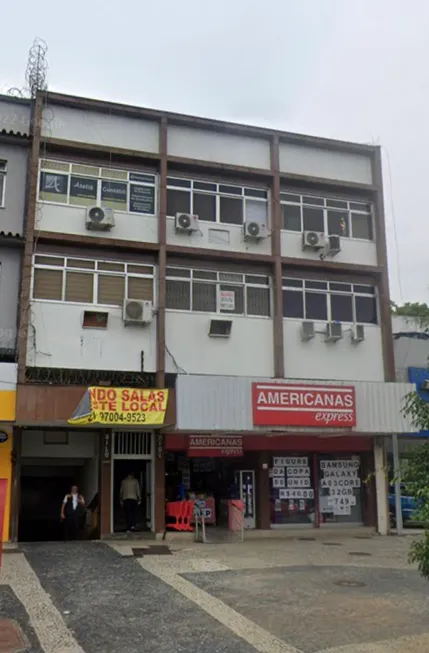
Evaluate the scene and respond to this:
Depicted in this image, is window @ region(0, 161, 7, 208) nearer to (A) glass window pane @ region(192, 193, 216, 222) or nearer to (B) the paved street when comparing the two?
(A) glass window pane @ region(192, 193, 216, 222)

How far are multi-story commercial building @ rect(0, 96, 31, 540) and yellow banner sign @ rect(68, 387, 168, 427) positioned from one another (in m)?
2.00

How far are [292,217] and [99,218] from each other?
616cm

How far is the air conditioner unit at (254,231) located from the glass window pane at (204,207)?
3.44ft

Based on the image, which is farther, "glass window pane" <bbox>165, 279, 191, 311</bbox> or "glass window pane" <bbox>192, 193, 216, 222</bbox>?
"glass window pane" <bbox>192, 193, 216, 222</bbox>

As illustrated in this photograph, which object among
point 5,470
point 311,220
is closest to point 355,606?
point 5,470

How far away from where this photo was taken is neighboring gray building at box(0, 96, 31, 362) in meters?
17.4

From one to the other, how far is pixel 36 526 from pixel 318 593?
50.7 feet

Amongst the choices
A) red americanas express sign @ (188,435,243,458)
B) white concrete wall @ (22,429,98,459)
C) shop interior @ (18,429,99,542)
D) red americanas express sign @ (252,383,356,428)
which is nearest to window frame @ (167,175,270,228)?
red americanas express sign @ (252,383,356,428)

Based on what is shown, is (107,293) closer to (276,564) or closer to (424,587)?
(276,564)

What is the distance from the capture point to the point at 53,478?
920 inches

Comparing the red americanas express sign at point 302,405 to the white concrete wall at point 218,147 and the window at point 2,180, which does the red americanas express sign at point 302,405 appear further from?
the window at point 2,180

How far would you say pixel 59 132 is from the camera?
1864 centimetres

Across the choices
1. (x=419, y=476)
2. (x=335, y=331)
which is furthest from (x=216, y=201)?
(x=419, y=476)

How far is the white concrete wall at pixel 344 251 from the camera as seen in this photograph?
20219 mm
